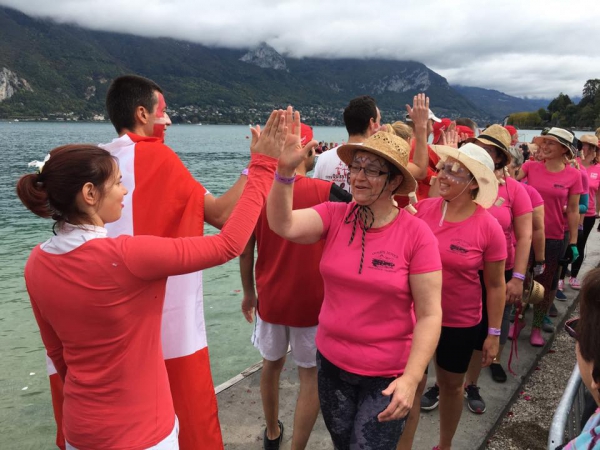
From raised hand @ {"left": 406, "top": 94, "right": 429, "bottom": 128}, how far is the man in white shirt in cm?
33

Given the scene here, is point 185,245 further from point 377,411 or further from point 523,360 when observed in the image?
point 523,360

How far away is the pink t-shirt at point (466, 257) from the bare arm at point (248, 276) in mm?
1346

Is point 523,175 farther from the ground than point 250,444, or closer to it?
farther from the ground

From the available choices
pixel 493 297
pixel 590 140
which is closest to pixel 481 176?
pixel 493 297

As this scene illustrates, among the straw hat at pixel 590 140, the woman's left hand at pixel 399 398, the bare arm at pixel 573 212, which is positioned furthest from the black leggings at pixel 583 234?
the woman's left hand at pixel 399 398

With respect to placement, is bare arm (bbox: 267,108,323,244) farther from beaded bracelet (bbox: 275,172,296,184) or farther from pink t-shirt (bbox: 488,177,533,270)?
pink t-shirt (bbox: 488,177,533,270)

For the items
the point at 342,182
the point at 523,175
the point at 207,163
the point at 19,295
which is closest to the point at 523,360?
the point at 523,175

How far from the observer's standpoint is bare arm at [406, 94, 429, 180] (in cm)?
349

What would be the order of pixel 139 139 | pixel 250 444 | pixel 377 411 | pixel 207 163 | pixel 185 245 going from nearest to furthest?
1. pixel 185 245
2. pixel 377 411
3. pixel 139 139
4. pixel 250 444
5. pixel 207 163

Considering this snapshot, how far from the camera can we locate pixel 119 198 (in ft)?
6.10

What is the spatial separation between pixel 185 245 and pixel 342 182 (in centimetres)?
223

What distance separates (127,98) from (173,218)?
76cm

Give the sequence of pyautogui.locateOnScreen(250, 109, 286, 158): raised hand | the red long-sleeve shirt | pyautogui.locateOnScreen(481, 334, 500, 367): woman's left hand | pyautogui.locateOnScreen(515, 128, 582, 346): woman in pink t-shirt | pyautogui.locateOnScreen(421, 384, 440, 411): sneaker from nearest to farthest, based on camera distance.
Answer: the red long-sleeve shirt → pyautogui.locateOnScreen(250, 109, 286, 158): raised hand → pyautogui.locateOnScreen(481, 334, 500, 367): woman's left hand → pyautogui.locateOnScreen(421, 384, 440, 411): sneaker → pyautogui.locateOnScreen(515, 128, 582, 346): woman in pink t-shirt

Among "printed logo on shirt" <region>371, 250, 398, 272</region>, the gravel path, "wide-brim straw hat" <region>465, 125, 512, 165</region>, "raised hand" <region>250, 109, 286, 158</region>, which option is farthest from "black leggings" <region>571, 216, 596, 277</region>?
"raised hand" <region>250, 109, 286, 158</region>
